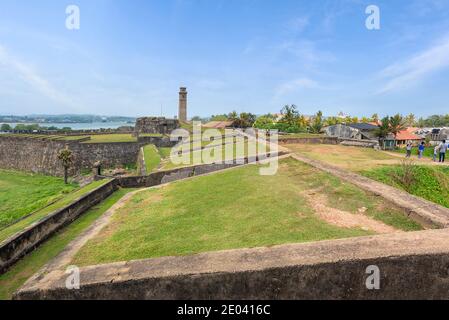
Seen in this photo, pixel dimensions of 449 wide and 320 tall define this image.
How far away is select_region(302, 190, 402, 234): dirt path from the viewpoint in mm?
4652

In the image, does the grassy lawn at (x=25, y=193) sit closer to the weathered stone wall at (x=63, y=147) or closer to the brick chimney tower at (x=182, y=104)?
the weathered stone wall at (x=63, y=147)

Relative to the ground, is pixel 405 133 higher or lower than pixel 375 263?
higher

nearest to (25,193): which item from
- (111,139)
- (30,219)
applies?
(30,219)

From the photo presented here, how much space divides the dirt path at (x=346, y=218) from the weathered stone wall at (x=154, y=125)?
30248 millimetres

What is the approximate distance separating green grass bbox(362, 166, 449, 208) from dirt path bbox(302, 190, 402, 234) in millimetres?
3614

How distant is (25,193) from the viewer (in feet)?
63.8

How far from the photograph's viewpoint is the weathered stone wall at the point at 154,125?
34656mm

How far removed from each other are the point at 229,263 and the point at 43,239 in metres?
5.21

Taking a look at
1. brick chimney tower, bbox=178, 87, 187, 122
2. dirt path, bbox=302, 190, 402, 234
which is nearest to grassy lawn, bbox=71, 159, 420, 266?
dirt path, bbox=302, 190, 402, 234

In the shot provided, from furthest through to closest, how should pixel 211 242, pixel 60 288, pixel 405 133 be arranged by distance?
1. pixel 405 133
2. pixel 211 242
3. pixel 60 288
